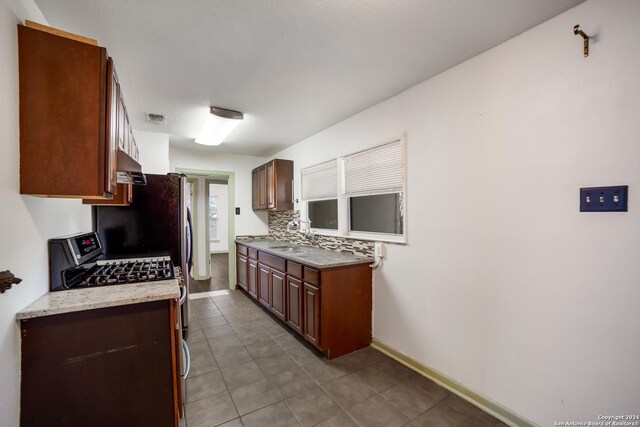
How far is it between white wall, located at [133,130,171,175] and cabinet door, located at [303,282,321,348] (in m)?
2.59

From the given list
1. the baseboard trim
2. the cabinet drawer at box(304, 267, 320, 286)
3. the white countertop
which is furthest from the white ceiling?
the baseboard trim

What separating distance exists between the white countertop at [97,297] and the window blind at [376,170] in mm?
1964

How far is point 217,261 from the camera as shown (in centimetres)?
794

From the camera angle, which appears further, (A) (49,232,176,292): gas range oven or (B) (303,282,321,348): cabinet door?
(B) (303,282,321,348): cabinet door

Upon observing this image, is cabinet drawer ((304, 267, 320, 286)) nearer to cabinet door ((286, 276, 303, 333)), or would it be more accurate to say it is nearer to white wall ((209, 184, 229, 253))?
cabinet door ((286, 276, 303, 333))

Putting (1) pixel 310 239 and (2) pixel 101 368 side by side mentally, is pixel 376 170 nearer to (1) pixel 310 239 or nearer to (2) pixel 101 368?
(1) pixel 310 239

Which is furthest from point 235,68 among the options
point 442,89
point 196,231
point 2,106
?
point 196,231

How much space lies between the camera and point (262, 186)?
180 inches

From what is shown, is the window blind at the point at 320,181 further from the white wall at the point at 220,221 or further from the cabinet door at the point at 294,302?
the white wall at the point at 220,221

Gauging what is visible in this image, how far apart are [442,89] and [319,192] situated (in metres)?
1.96

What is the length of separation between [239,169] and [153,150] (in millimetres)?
1560

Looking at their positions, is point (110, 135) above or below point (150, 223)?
above

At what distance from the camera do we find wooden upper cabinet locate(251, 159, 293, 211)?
4.21 m

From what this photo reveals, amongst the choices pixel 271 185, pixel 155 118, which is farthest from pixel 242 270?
pixel 155 118
